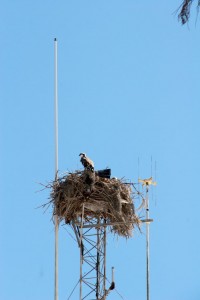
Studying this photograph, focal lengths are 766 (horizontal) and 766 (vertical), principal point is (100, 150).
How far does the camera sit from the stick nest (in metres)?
19.1

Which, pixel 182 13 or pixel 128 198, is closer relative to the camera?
pixel 182 13

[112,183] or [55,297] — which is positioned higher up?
[112,183]

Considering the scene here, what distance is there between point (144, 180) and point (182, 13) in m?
19.1

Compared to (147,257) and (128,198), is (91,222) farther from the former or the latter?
(147,257)

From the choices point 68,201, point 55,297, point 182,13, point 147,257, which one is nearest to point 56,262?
point 55,297

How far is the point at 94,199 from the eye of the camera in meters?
19.3

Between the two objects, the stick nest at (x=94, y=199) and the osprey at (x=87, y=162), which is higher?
the osprey at (x=87, y=162)

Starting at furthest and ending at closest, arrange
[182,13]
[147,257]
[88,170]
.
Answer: [147,257] < [88,170] < [182,13]

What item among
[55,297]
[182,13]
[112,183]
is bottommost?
[55,297]

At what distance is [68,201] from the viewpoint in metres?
19.3

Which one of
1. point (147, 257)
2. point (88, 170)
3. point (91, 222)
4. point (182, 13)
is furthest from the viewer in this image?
point (147, 257)

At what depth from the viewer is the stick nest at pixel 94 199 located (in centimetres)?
1909

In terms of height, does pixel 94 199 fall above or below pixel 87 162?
below

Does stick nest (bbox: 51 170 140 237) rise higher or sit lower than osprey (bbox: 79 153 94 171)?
lower
